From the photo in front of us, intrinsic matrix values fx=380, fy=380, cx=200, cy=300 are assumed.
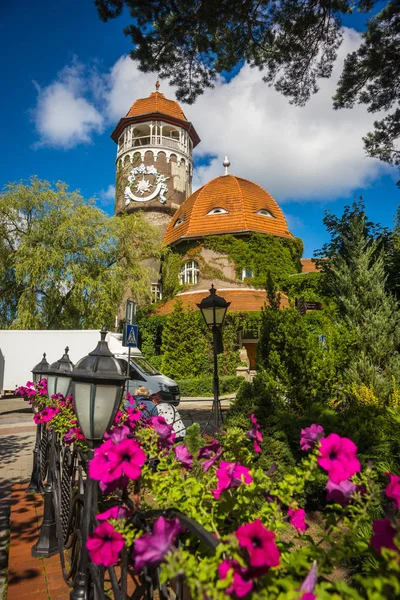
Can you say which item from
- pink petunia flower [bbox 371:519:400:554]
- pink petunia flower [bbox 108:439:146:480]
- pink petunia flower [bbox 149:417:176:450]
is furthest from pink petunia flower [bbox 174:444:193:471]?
pink petunia flower [bbox 371:519:400:554]

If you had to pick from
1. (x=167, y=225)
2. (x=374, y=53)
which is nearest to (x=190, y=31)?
(x=374, y=53)

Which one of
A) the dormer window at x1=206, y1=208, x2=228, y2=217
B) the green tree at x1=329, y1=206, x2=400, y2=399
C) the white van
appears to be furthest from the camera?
the dormer window at x1=206, y1=208, x2=228, y2=217

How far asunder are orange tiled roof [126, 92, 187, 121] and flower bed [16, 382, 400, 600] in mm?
35482

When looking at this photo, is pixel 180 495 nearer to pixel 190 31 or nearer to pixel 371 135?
pixel 190 31

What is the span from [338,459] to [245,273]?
22.6 meters

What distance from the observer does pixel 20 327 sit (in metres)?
18.7

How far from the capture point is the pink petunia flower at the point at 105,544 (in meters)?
1.34

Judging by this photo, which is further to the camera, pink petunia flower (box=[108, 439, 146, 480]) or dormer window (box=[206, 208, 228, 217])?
dormer window (box=[206, 208, 228, 217])

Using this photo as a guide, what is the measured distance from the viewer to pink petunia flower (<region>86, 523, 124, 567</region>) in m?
1.34

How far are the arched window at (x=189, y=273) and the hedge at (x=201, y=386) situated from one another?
8.31 metres

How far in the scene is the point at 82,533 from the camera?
2.22 meters

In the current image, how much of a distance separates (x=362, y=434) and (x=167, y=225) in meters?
27.2

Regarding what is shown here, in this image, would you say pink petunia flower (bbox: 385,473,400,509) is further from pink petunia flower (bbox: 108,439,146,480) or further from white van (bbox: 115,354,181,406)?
white van (bbox: 115,354,181,406)

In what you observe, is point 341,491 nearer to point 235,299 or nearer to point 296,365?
point 296,365
